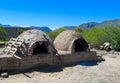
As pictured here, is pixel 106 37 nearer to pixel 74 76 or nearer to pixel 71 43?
pixel 71 43

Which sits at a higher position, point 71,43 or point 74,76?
point 71,43

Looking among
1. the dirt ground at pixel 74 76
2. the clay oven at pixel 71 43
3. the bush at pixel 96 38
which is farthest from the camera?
the bush at pixel 96 38

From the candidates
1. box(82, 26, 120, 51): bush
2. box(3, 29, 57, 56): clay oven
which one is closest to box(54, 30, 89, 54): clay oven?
A: box(3, 29, 57, 56): clay oven

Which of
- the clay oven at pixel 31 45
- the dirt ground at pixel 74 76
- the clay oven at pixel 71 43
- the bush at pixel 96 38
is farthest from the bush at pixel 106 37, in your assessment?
the clay oven at pixel 31 45

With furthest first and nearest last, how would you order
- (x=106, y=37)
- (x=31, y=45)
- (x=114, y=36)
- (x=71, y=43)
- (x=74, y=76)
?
(x=106, y=37), (x=114, y=36), (x=71, y=43), (x=31, y=45), (x=74, y=76)

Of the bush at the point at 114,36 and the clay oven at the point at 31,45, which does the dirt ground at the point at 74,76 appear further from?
the bush at the point at 114,36

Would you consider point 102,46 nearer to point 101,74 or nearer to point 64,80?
point 101,74

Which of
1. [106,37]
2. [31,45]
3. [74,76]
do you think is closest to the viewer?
[74,76]

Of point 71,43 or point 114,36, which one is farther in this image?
point 114,36

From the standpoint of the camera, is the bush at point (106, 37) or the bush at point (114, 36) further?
the bush at point (106, 37)

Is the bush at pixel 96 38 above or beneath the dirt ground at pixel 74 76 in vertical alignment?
above

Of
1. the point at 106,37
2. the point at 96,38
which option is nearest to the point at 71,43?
the point at 96,38

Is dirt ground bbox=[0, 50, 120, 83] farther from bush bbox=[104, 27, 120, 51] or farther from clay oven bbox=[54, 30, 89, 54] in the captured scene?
bush bbox=[104, 27, 120, 51]

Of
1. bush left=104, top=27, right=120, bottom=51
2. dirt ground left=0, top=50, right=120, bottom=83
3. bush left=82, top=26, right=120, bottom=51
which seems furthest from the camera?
bush left=82, top=26, right=120, bottom=51
